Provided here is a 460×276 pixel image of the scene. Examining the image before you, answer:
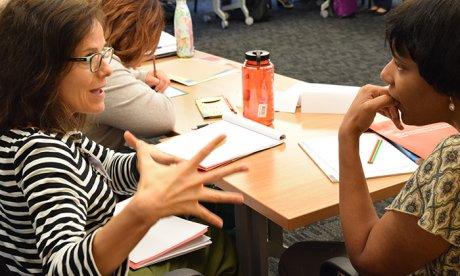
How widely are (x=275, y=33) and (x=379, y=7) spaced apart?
1.35 metres

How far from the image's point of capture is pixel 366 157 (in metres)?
1.57

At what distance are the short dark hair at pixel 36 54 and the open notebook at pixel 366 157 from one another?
69cm

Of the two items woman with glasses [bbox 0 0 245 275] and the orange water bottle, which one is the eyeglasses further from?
the orange water bottle

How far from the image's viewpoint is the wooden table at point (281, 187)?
1.34 m

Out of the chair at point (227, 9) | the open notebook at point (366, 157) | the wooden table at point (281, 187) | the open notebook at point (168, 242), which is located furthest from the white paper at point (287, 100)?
the chair at point (227, 9)

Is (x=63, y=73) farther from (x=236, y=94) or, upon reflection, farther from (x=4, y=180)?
(x=236, y=94)

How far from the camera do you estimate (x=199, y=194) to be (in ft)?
3.09

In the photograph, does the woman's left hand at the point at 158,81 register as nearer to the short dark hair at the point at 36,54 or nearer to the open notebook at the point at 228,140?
the open notebook at the point at 228,140

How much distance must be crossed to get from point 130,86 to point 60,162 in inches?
31.3

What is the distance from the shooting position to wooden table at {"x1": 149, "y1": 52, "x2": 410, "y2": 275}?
52.9 inches

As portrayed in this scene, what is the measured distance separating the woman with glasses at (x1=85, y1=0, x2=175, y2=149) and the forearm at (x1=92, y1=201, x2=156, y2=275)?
35.5 inches

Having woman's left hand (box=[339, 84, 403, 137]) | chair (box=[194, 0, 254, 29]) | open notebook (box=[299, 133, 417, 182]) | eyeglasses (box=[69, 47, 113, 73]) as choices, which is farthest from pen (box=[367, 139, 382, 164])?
chair (box=[194, 0, 254, 29])

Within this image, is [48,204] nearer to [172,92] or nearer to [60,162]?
[60,162]

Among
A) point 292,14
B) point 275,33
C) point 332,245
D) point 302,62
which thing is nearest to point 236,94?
point 332,245
